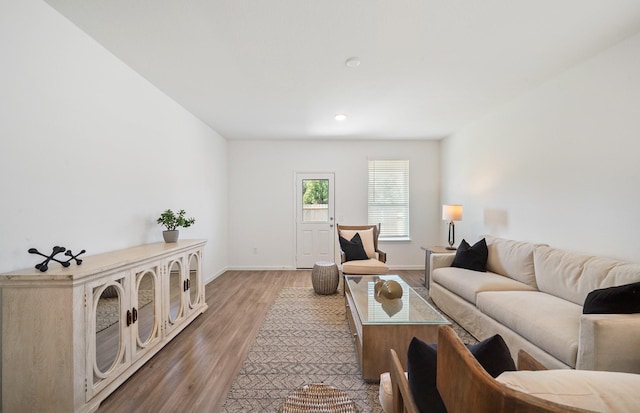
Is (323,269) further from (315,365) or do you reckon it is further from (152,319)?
(152,319)

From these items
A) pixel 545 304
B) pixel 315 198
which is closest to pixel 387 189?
pixel 315 198

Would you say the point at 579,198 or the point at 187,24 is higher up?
the point at 187,24

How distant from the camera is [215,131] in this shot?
4.93m

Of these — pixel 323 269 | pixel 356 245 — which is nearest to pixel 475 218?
pixel 356 245

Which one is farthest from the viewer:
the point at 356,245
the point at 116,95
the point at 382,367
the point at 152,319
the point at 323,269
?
the point at 356,245

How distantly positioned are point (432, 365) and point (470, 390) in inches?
15.3

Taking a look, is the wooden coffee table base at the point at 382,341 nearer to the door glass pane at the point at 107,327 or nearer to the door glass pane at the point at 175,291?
the door glass pane at the point at 107,327

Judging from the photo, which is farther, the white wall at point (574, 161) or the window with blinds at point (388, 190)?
the window with blinds at point (388, 190)

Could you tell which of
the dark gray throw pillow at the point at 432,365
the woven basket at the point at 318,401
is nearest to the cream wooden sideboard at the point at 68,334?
the woven basket at the point at 318,401

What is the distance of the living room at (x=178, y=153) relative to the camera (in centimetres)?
176

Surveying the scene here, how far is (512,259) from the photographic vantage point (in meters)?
3.01

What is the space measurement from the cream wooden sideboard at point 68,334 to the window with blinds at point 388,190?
14.7 feet

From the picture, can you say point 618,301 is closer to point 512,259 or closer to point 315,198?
point 512,259

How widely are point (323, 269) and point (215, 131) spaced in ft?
10.5
